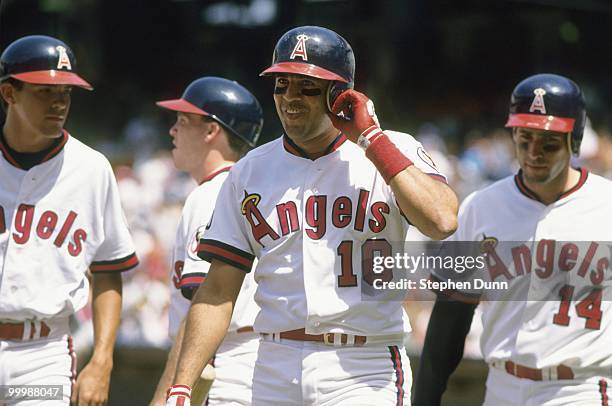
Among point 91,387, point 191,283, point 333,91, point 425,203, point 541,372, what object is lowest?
point 91,387

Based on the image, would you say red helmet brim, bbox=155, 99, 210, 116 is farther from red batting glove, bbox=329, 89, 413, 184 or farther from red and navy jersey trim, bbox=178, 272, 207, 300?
red batting glove, bbox=329, 89, 413, 184

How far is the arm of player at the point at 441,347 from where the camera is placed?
209 inches

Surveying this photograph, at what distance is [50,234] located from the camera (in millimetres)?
5133

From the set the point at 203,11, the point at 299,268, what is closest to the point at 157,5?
the point at 203,11

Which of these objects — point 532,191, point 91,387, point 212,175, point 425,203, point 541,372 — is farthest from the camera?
point 212,175

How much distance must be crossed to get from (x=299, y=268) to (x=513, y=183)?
1.64 metres

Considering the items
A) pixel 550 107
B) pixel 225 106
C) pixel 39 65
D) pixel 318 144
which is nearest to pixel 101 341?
pixel 39 65

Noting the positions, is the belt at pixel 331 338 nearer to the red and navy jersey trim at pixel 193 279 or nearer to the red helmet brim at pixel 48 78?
the red and navy jersey trim at pixel 193 279

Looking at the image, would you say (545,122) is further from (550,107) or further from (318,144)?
(318,144)

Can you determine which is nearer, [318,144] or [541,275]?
[318,144]

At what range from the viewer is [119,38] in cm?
2066

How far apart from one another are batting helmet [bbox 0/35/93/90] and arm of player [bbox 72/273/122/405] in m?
1.00

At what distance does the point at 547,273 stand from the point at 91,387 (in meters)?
2.24

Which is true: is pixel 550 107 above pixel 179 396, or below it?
above
